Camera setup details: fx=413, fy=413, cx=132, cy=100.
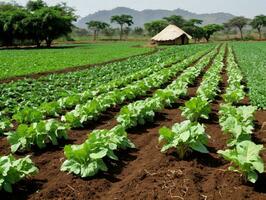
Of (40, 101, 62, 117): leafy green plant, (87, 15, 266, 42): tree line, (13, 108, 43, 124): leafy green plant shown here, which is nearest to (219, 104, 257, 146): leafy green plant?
(13, 108, 43, 124): leafy green plant

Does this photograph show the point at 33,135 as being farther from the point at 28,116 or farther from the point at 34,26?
the point at 34,26

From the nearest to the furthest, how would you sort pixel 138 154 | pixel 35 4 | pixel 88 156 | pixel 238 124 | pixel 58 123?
pixel 88 156, pixel 238 124, pixel 138 154, pixel 58 123, pixel 35 4

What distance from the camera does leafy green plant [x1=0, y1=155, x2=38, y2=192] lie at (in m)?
5.07

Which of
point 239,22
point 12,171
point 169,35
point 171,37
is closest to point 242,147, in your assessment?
point 12,171

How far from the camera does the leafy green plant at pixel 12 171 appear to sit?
16.6ft

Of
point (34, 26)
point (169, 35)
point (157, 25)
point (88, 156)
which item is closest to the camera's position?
point (88, 156)

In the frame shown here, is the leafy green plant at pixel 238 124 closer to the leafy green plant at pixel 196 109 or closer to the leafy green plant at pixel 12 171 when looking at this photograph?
the leafy green plant at pixel 196 109

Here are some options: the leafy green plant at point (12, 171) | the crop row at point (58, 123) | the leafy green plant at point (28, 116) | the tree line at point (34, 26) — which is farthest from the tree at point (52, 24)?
the leafy green plant at point (12, 171)

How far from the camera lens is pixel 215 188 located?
518 centimetres

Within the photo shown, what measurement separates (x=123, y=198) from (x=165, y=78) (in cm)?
1119

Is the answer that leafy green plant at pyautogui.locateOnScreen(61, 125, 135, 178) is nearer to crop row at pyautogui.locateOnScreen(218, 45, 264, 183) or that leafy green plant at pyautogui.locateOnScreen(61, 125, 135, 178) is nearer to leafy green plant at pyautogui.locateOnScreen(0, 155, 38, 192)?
leafy green plant at pyautogui.locateOnScreen(0, 155, 38, 192)

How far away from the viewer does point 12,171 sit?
205 inches

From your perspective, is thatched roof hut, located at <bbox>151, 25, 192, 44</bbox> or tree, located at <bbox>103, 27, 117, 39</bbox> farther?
tree, located at <bbox>103, 27, 117, 39</bbox>

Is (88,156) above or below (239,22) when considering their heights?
above
